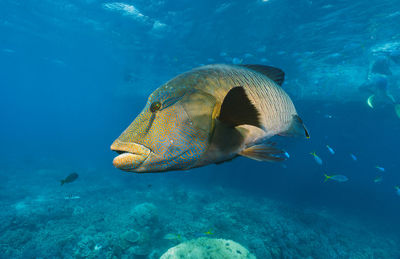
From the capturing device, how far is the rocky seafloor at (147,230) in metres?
8.05

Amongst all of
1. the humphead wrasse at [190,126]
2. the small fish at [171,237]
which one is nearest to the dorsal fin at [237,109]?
the humphead wrasse at [190,126]

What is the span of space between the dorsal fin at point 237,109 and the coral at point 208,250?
18.6 ft

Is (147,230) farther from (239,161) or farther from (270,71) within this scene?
(239,161)

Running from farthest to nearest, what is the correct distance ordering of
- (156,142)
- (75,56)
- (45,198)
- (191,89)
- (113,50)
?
1. (75,56)
2. (113,50)
3. (45,198)
4. (191,89)
5. (156,142)

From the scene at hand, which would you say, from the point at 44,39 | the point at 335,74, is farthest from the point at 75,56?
the point at 335,74

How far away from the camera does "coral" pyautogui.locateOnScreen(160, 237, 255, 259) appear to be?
5359 millimetres

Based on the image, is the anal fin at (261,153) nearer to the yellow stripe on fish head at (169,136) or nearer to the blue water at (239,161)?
the yellow stripe on fish head at (169,136)

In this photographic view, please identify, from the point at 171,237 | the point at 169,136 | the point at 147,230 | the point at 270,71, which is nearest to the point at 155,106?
the point at 169,136

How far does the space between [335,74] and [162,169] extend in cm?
2443

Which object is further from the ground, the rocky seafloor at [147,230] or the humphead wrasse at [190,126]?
the humphead wrasse at [190,126]

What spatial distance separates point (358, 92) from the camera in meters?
21.6

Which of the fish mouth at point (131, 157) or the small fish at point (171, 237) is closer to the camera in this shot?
the fish mouth at point (131, 157)

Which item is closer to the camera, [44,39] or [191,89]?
[191,89]

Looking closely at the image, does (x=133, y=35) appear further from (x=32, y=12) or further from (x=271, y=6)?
(x=271, y=6)
